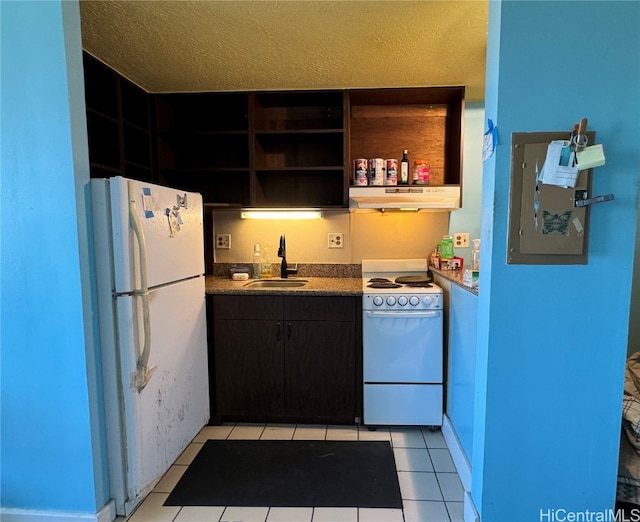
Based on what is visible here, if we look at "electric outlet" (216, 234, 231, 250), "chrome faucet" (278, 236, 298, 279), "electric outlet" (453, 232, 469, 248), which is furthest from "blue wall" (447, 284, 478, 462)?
"electric outlet" (216, 234, 231, 250)

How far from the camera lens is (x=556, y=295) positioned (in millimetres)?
1300

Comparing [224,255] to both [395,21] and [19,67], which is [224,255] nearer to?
[19,67]

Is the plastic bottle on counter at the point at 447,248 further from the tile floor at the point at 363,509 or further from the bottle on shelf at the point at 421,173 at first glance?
the tile floor at the point at 363,509

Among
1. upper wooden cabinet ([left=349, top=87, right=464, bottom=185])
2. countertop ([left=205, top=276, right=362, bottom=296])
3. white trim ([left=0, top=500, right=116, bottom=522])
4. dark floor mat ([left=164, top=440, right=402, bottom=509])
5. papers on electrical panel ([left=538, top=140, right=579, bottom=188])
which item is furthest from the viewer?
upper wooden cabinet ([left=349, top=87, right=464, bottom=185])

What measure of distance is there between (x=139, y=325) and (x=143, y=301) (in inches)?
4.1

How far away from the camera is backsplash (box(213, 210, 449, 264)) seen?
109 inches

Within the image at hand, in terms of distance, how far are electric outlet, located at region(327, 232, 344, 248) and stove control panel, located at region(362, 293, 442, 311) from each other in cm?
73

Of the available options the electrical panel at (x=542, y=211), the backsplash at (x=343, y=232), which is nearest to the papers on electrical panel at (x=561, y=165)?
the electrical panel at (x=542, y=211)

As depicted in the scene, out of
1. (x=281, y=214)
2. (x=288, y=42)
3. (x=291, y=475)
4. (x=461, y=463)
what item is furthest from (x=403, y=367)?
(x=288, y=42)

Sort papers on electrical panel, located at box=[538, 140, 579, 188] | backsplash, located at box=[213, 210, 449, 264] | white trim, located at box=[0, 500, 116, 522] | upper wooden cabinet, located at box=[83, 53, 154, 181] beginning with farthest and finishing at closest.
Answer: backsplash, located at box=[213, 210, 449, 264] → upper wooden cabinet, located at box=[83, 53, 154, 181] → white trim, located at box=[0, 500, 116, 522] → papers on electrical panel, located at box=[538, 140, 579, 188]

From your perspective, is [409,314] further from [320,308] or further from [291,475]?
[291,475]

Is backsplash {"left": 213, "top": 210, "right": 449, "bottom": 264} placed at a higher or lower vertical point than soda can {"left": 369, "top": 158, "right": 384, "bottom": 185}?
lower

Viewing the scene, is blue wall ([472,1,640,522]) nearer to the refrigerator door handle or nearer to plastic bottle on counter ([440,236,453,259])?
plastic bottle on counter ([440,236,453,259])

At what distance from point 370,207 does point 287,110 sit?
40.0 inches
